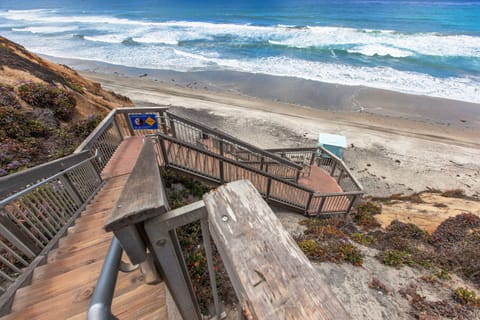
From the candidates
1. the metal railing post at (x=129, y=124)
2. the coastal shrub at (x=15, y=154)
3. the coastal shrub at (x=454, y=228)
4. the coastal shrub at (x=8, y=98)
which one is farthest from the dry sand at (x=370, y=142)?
the coastal shrub at (x=8, y=98)

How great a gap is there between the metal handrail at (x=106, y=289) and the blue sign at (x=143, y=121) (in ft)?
18.0

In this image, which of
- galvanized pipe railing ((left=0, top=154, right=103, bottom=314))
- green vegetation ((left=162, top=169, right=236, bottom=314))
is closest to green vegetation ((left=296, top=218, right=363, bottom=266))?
green vegetation ((left=162, top=169, right=236, bottom=314))

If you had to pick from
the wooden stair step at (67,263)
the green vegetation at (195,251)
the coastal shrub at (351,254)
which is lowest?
the coastal shrub at (351,254)

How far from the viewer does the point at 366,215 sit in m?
6.87

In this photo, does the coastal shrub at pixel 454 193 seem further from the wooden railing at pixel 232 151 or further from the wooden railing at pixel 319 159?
the wooden railing at pixel 232 151

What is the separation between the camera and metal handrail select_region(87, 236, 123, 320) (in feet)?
2.27

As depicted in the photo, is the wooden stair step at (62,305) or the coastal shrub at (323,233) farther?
the coastal shrub at (323,233)

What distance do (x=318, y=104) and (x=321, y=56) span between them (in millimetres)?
13180

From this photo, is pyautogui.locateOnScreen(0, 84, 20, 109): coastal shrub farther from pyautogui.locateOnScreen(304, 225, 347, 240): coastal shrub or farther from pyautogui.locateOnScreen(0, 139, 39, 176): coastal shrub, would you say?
pyautogui.locateOnScreen(304, 225, 347, 240): coastal shrub

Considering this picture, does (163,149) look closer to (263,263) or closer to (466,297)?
(263,263)

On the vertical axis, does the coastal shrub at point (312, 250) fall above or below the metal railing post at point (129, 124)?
below

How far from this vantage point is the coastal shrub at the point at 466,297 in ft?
Answer: 11.3

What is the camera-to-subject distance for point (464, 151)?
1224 centimetres

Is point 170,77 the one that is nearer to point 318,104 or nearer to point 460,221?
point 318,104
